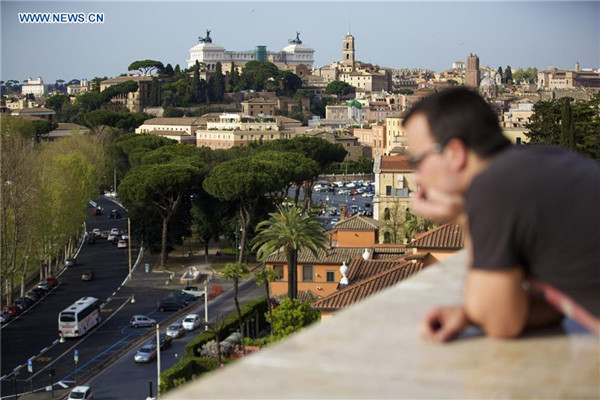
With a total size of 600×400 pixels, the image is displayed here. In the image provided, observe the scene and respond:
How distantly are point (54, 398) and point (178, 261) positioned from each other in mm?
20142

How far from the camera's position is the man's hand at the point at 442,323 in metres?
3.00

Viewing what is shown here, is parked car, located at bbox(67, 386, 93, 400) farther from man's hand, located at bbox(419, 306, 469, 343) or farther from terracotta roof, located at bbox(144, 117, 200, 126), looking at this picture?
terracotta roof, located at bbox(144, 117, 200, 126)

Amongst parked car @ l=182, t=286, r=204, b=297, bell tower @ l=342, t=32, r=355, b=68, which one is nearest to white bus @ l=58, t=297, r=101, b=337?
parked car @ l=182, t=286, r=204, b=297

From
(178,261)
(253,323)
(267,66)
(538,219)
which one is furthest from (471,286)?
(267,66)

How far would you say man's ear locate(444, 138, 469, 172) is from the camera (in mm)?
3244

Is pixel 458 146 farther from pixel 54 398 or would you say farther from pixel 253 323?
pixel 253 323

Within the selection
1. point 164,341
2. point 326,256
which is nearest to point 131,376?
point 164,341

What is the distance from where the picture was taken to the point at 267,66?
448ft

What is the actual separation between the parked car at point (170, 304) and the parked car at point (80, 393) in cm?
1089

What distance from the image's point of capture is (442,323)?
10.0ft

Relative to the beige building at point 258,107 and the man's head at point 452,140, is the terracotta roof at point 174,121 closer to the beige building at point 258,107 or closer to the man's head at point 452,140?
the beige building at point 258,107

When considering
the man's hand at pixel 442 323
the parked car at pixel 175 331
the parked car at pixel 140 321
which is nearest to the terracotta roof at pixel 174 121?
the parked car at pixel 140 321

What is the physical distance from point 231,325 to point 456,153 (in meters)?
24.2

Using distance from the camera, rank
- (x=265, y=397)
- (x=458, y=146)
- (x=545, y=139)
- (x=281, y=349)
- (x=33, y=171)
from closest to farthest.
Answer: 1. (x=265, y=397)
2. (x=281, y=349)
3. (x=458, y=146)
4. (x=33, y=171)
5. (x=545, y=139)
